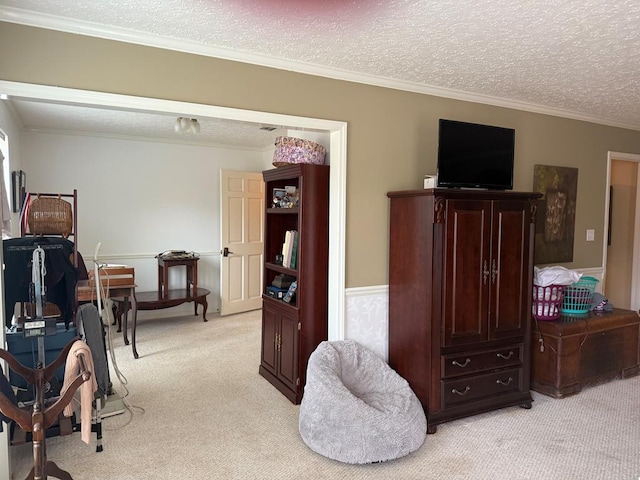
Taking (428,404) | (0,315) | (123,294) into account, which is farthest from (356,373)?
(123,294)

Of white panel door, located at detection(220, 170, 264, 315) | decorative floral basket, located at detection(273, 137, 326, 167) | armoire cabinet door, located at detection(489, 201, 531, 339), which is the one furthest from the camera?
white panel door, located at detection(220, 170, 264, 315)

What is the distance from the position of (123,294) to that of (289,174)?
8.12 ft

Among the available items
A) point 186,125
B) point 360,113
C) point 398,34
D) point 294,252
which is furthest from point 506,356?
point 186,125

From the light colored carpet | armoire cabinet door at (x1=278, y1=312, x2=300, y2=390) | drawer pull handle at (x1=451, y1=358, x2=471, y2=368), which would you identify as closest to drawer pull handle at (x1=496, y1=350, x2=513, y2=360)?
drawer pull handle at (x1=451, y1=358, x2=471, y2=368)

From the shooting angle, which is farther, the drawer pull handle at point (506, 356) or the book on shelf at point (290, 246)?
the book on shelf at point (290, 246)

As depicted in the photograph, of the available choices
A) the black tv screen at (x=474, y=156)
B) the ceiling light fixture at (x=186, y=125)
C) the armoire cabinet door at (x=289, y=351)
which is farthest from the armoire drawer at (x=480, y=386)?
the ceiling light fixture at (x=186, y=125)

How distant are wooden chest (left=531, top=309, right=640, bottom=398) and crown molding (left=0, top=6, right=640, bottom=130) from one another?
1893 mm

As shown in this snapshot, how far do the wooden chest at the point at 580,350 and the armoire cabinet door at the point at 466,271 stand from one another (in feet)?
2.64

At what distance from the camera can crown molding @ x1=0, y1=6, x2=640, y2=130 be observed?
91.0 inches

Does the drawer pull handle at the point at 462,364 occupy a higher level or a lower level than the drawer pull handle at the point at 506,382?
higher

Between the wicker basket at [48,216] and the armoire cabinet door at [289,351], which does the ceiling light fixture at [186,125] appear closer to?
the wicker basket at [48,216]

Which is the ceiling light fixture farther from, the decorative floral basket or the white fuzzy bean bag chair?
the white fuzzy bean bag chair

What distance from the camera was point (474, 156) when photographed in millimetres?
3299

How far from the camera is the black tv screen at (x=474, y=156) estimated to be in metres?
3.18
